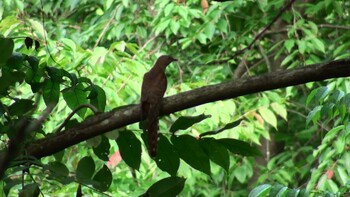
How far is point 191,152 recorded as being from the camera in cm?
164

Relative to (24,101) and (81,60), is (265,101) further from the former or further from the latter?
(24,101)

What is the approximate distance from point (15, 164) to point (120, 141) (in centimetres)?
36

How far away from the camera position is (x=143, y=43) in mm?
6152

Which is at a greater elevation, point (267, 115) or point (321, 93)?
point (321, 93)

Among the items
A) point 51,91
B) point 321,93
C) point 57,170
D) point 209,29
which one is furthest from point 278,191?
point 209,29

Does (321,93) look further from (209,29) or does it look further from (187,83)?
(209,29)

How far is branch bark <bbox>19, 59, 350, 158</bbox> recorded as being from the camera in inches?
57.3

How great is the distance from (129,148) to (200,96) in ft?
0.94

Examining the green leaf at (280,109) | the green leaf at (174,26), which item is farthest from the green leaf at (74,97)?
the green leaf at (174,26)

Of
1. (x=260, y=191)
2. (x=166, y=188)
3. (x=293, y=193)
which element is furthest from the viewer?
(x=260, y=191)

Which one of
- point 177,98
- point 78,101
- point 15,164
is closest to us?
point 15,164

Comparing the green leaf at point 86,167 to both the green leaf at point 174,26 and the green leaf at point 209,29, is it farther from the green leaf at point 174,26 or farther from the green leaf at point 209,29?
the green leaf at point 209,29

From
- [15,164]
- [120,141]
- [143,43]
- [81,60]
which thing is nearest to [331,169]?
[81,60]

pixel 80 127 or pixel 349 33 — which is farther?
pixel 349 33
